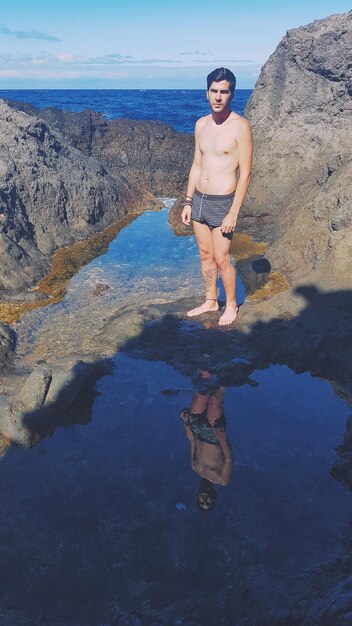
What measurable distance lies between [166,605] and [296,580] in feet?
2.23

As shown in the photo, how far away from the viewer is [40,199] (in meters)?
7.86

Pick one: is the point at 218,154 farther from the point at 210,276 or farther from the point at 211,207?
the point at 210,276

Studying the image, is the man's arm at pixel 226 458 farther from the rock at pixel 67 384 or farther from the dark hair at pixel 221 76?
the dark hair at pixel 221 76

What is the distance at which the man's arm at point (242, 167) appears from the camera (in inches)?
177

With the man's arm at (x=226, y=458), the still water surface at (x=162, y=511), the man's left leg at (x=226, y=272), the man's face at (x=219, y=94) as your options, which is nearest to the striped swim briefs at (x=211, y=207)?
the man's left leg at (x=226, y=272)

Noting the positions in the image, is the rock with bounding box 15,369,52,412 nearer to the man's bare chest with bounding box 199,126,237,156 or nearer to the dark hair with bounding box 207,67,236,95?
the man's bare chest with bounding box 199,126,237,156

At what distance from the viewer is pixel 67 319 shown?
5.31 meters

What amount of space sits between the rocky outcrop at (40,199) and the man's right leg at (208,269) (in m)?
2.53

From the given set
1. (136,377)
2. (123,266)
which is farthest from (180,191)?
(136,377)

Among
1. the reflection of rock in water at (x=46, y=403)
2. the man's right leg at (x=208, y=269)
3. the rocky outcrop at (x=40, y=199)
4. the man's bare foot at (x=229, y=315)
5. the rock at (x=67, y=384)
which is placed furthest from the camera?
the rocky outcrop at (x=40, y=199)

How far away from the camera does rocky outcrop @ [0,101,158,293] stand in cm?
660

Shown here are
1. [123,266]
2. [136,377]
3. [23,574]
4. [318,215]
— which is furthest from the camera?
[123,266]

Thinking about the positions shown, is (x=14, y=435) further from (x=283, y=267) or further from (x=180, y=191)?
(x=180, y=191)

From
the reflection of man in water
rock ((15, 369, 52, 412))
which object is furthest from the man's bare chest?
rock ((15, 369, 52, 412))
